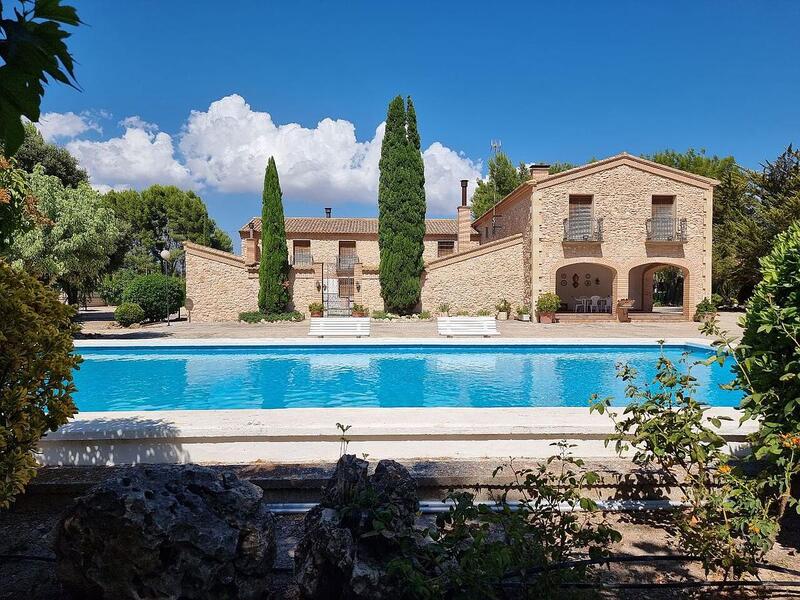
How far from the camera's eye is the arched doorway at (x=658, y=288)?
22684 millimetres

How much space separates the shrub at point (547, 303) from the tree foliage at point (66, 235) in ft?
54.6

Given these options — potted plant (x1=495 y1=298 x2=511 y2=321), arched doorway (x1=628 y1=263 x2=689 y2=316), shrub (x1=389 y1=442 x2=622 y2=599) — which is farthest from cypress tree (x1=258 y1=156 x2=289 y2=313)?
shrub (x1=389 y1=442 x2=622 y2=599)

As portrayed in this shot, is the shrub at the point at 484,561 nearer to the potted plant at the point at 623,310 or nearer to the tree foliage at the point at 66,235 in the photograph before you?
the tree foliage at the point at 66,235

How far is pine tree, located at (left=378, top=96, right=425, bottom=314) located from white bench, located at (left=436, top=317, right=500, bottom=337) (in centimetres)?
729

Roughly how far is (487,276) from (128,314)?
15.5m

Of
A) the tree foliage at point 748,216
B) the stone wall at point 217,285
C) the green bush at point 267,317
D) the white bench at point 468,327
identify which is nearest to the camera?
the white bench at point 468,327

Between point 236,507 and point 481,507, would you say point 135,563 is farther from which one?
point 481,507

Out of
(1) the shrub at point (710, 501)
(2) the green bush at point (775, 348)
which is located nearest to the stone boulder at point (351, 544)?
(1) the shrub at point (710, 501)

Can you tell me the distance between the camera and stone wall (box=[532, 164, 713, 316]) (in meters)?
20.8

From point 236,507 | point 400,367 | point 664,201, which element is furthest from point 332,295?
point 236,507

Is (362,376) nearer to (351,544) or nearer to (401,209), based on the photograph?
(351,544)

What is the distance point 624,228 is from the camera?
21109 millimetres

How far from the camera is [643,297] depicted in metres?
26.4

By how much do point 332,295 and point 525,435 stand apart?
21.2 meters
